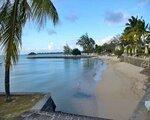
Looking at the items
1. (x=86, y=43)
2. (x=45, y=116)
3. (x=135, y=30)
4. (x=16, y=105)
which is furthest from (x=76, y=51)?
(x=45, y=116)

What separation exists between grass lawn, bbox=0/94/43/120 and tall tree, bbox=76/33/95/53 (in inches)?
5472

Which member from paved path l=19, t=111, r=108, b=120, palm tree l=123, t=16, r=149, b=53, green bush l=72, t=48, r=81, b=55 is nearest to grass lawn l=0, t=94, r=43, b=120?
paved path l=19, t=111, r=108, b=120

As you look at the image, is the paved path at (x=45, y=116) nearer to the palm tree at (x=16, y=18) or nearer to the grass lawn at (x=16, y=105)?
the grass lawn at (x=16, y=105)

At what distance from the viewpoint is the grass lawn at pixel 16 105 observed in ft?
34.0

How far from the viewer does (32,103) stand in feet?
38.0

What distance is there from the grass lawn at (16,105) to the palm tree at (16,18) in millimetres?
1227

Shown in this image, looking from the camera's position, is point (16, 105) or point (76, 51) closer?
point (16, 105)

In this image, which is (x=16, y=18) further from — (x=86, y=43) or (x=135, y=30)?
(x=86, y=43)

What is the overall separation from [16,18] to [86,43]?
141387 millimetres

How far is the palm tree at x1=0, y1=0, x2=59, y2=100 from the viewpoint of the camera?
10.9 meters

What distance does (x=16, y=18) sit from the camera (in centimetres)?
1131

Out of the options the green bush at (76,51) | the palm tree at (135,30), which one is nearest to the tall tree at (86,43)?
the green bush at (76,51)

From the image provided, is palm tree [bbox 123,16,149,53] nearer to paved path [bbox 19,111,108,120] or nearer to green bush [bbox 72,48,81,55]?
paved path [bbox 19,111,108,120]

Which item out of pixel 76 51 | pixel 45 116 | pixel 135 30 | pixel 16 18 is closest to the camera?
pixel 45 116
